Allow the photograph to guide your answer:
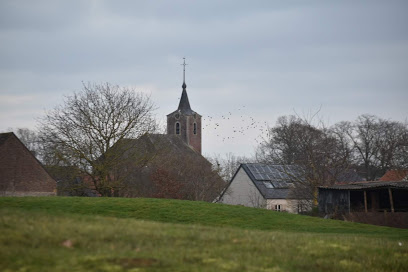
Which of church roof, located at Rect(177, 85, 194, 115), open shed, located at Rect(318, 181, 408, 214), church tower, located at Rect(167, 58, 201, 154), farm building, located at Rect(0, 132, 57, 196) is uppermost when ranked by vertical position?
church roof, located at Rect(177, 85, 194, 115)

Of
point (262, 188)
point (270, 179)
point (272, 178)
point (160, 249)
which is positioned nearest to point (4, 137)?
point (262, 188)

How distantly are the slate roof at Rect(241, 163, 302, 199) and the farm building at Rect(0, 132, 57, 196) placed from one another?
86.7 ft

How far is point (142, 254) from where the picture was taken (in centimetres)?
1280

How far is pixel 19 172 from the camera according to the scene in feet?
195

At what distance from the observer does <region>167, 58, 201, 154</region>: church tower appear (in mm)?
131875

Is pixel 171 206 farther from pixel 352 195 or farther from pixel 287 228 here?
pixel 352 195

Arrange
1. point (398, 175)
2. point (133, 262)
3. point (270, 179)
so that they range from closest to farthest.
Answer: point (133, 262) < point (398, 175) < point (270, 179)

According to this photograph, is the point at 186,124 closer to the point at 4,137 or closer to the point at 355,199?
the point at 4,137

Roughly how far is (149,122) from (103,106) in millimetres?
4069

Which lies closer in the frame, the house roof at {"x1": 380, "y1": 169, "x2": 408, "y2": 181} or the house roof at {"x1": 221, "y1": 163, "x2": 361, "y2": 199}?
the house roof at {"x1": 380, "y1": 169, "x2": 408, "y2": 181}

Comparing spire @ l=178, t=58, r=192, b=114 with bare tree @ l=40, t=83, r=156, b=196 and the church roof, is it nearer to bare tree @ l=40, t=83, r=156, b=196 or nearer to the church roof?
the church roof

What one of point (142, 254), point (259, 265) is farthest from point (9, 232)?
point (259, 265)

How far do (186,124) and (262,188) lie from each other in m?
58.9

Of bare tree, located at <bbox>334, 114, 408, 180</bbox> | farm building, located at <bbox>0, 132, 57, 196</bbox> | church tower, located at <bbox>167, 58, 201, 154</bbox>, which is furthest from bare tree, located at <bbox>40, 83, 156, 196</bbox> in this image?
church tower, located at <bbox>167, 58, 201, 154</bbox>
